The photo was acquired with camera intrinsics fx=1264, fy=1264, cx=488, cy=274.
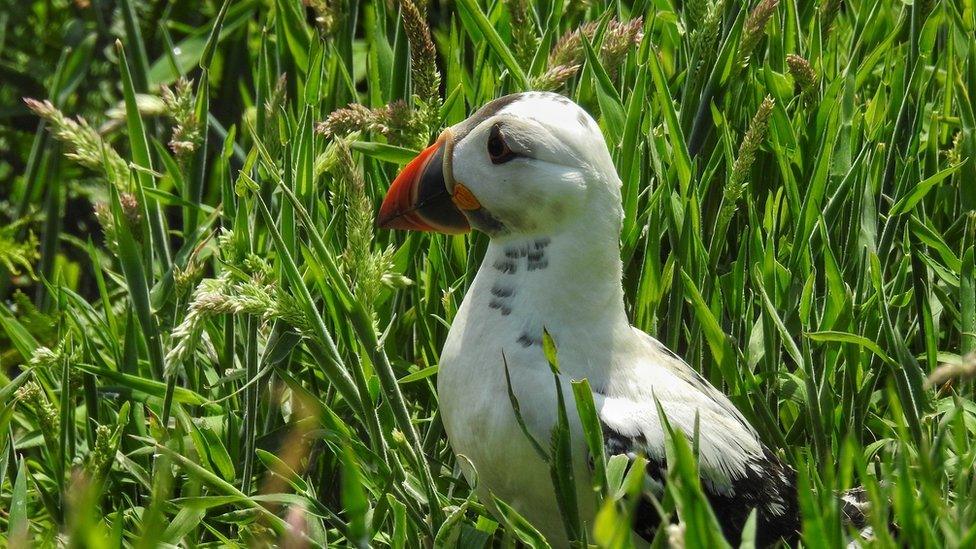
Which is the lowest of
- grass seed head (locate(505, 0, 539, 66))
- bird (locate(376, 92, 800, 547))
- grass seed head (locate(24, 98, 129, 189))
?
bird (locate(376, 92, 800, 547))

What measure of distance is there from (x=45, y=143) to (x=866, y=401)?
2.30 metres

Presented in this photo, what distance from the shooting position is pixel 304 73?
312 centimetres

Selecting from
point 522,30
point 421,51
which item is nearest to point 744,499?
point 421,51

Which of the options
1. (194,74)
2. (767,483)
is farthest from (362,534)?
(194,74)

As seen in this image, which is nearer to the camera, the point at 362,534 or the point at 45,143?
the point at 362,534

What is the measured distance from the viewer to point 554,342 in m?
2.20

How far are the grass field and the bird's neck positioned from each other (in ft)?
0.69

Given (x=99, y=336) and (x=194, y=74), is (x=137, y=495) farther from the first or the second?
(x=194, y=74)

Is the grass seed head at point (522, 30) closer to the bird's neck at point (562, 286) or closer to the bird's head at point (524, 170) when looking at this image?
the bird's head at point (524, 170)

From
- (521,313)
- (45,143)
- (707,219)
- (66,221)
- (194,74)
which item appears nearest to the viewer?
(521,313)

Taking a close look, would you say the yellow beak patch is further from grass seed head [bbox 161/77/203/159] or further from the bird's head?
grass seed head [bbox 161/77/203/159]

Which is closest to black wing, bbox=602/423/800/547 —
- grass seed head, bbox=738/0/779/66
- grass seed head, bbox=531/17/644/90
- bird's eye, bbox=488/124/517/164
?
bird's eye, bbox=488/124/517/164

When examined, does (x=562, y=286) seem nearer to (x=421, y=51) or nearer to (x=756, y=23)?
(x=421, y=51)

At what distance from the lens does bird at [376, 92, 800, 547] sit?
213 cm
